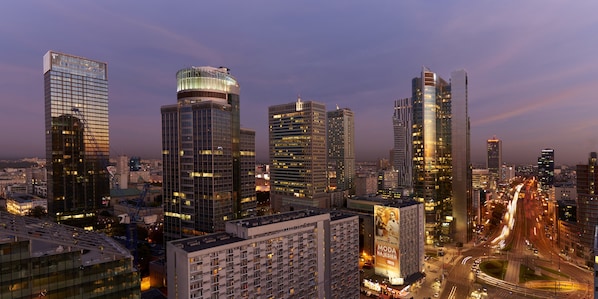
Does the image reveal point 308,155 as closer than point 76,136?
No

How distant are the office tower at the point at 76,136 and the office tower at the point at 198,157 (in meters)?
73.2

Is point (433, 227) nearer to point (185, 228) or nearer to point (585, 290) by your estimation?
point (585, 290)

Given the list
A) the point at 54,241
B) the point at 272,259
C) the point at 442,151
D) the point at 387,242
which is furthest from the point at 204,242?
the point at 442,151

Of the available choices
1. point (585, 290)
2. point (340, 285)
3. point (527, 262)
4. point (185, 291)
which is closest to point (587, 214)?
point (527, 262)

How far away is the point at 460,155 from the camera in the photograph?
178 metres

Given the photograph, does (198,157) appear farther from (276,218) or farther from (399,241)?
Result: (399,241)

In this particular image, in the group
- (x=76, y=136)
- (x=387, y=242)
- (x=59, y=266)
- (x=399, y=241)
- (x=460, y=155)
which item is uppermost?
(x=76, y=136)

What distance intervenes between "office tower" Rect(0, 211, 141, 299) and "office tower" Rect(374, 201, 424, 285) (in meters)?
86.0

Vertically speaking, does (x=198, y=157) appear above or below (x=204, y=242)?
above

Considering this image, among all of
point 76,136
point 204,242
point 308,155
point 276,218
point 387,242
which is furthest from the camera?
point 308,155

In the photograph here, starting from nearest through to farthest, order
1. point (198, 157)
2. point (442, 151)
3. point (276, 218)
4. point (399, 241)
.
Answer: point (276, 218), point (399, 241), point (198, 157), point (442, 151)

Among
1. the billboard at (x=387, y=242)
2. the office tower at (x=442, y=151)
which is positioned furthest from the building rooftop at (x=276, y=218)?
the office tower at (x=442, y=151)

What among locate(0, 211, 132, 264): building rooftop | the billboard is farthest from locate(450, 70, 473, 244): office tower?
locate(0, 211, 132, 264): building rooftop

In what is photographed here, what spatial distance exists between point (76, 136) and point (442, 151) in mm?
200776
